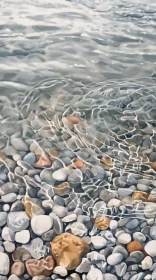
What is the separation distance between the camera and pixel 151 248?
0.82 m

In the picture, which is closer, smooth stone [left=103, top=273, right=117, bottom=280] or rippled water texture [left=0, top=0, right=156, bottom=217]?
smooth stone [left=103, top=273, right=117, bottom=280]

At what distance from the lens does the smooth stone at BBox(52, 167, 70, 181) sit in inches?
36.7

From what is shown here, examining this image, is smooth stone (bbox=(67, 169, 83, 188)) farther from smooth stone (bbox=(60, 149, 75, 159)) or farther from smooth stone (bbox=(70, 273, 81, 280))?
smooth stone (bbox=(70, 273, 81, 280))

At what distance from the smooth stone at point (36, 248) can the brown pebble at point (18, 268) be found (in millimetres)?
28

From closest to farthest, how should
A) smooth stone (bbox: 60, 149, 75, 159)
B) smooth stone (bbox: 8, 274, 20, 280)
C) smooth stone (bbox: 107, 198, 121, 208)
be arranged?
smooth stone (bbox: 8, 274, 20, 280)
smooth stone (bbox: 107, 198, 121, 208)
smooth stone (bbox: 60, 149, 75, 159)

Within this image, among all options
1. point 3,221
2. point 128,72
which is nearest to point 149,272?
point 3,221

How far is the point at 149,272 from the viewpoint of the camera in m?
0.80

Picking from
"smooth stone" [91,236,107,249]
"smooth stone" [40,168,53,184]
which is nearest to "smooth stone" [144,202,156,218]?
"smooth stone" [91,236,107,249]

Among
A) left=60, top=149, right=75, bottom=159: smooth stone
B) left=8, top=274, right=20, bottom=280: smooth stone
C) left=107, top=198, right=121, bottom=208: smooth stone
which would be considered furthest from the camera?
left=60, top=149, right=75, bottom=159: smooth stone

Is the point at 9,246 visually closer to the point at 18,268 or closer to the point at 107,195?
the point at 18,268

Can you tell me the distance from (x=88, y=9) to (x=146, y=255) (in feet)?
3.65

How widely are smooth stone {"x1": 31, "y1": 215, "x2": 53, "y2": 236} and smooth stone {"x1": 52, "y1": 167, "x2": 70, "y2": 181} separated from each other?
0.35 feet

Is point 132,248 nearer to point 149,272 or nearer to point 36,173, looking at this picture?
point 149,272

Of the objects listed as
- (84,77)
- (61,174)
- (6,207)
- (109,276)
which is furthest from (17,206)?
(84,77)
